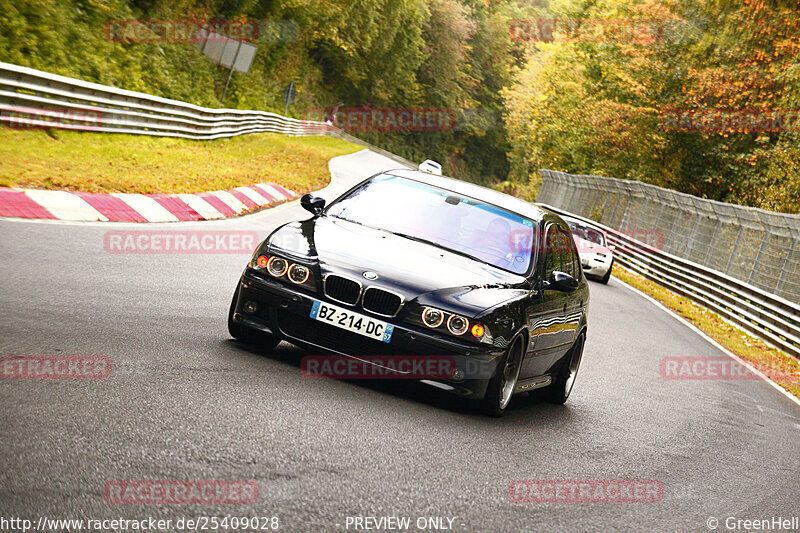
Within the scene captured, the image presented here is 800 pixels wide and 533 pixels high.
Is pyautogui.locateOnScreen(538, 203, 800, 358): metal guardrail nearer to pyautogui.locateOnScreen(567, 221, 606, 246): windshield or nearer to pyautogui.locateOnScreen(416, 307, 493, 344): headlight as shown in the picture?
pyautogui.locateOnScreen(567, 221, 606, 246): windshield

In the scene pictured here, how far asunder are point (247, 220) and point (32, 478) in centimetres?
1299

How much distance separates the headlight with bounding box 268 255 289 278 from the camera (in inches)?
274

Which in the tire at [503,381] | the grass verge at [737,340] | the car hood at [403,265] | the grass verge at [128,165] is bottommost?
the grass verge at [128,165]

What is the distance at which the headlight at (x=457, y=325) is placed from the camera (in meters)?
6.62

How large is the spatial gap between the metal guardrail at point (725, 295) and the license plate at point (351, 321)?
1260cm

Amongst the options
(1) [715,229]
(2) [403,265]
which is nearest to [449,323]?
(2) [403,265]

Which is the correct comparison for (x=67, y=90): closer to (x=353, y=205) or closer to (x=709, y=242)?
(x=353, y=205)

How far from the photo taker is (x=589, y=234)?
25547 mm

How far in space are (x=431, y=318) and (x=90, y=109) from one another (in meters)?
16.1

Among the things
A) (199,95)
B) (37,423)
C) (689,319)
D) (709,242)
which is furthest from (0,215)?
(199,95)
